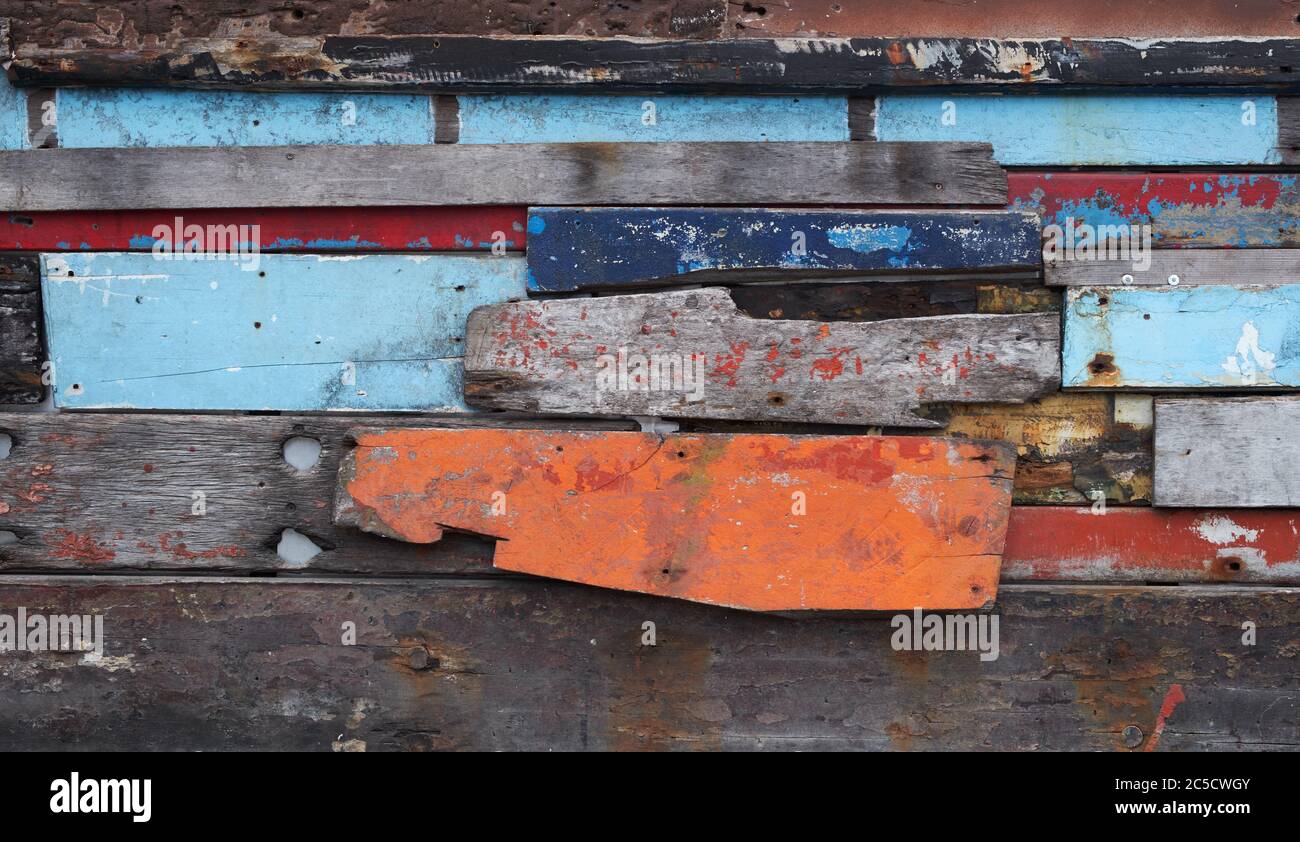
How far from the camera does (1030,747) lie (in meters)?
2.90

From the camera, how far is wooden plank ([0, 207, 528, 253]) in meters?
2.90

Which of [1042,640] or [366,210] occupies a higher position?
[366,210]

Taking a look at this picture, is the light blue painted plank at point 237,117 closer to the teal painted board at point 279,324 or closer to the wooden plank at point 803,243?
the teal painted board at point 279,324

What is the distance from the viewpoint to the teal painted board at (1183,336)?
283cm

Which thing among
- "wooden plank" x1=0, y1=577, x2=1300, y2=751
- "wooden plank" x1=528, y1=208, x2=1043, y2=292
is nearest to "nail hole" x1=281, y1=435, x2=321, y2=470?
"wooden plank" x1=0, y1=577, x2=1300, y2=751

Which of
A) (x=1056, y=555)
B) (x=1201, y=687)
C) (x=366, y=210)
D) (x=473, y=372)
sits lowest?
(x=1201, y=687)

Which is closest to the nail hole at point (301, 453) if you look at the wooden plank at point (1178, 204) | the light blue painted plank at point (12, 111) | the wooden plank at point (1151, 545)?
the light blue painted plank at point (12, 111)

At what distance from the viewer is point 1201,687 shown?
2.88 metres

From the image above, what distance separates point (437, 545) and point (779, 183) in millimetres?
1579

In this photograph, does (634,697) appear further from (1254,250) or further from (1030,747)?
(1254,250)

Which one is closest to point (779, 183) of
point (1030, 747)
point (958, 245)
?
point (958, 245)

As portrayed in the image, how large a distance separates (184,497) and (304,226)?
3.10 feet

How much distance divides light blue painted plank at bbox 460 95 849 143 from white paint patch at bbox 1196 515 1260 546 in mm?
1680

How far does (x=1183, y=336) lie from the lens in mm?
2836
